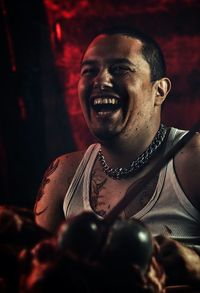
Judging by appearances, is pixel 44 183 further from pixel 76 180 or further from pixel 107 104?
pixel 107 104

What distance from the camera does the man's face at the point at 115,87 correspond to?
3055 mm

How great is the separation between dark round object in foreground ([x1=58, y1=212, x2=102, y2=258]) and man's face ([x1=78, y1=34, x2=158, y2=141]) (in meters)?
1.29

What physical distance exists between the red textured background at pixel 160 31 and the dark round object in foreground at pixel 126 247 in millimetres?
2109

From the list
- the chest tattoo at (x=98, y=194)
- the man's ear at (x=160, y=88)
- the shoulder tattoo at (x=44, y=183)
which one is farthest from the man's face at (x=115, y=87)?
the shoulder tattoo at (x=44, y=183)

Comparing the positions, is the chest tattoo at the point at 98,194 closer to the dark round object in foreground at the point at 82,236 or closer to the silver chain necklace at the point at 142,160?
the silver chain necklace at the point at 142,160

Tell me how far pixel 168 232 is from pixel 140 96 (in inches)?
32.9

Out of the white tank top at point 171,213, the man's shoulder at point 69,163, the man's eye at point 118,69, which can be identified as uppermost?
the man's eye at point 118,69

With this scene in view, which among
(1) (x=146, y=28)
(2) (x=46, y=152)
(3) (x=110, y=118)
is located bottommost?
(2) (x=46, y=152)

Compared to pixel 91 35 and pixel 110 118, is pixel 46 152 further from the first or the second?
pixel 110 118

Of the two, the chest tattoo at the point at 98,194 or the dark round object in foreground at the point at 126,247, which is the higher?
the dark round object in foreground at the point at 126,247

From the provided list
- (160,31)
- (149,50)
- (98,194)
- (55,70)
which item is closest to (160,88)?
(149,50)

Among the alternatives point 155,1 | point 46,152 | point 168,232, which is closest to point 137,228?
point 168,232

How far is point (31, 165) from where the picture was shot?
4.30 metres

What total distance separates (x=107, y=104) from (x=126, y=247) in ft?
4.52
